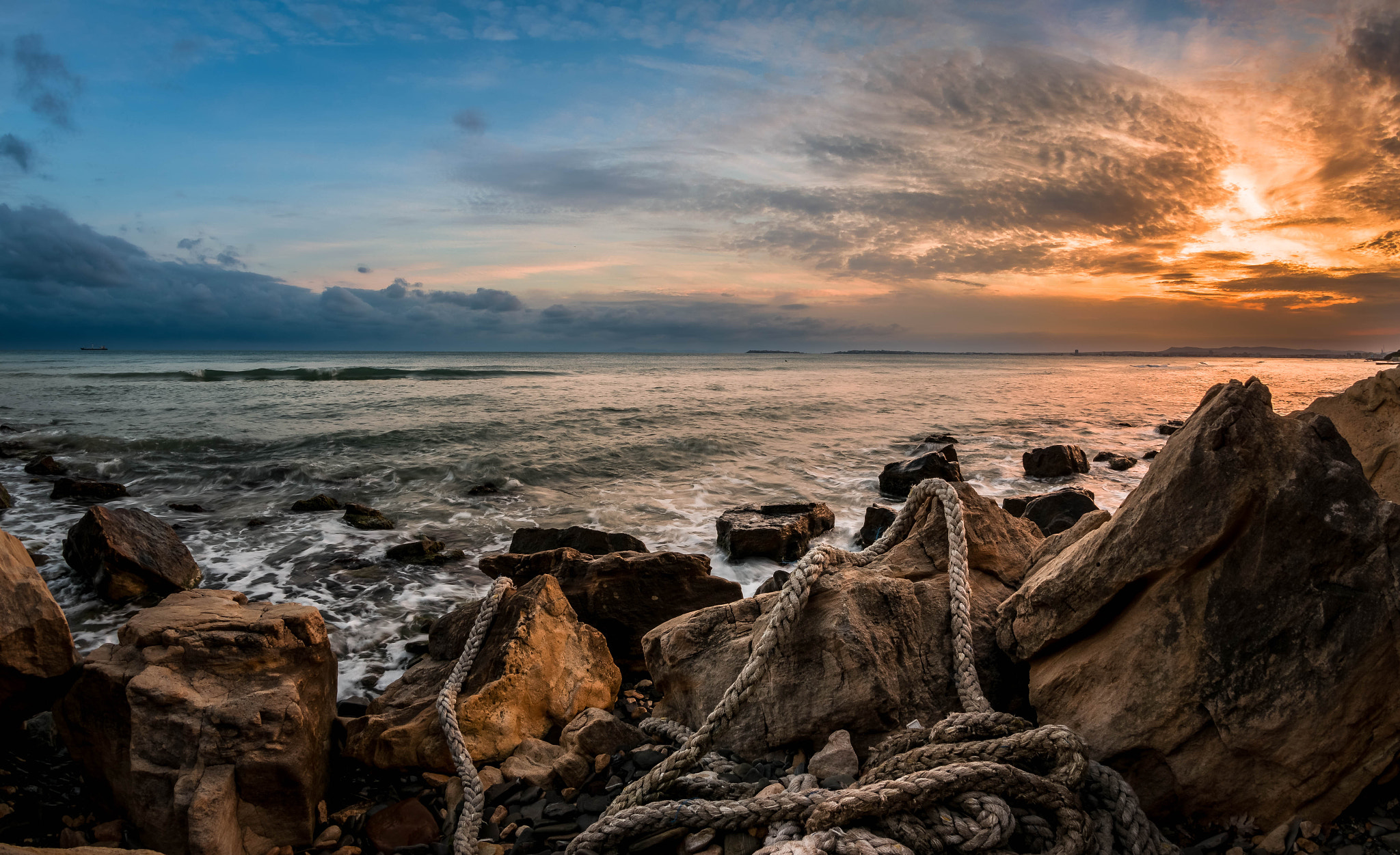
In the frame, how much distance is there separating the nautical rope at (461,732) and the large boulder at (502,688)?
6 centimetres

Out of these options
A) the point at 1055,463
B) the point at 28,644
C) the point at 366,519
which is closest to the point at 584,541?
the point at 366,519

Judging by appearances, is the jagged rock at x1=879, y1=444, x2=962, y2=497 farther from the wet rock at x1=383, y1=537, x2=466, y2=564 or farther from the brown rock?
the brown rock

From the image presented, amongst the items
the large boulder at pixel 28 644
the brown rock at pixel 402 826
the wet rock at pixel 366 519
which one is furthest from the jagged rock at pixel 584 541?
the large boulder at pixel 28 644

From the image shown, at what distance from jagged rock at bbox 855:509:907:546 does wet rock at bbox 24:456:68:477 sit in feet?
52.8

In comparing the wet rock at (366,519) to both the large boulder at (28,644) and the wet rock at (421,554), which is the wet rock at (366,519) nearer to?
the wet rock at (421,554)

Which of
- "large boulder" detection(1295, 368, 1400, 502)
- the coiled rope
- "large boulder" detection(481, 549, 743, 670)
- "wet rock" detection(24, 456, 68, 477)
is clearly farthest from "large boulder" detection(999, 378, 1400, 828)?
"wet rock" detection(24, 456, 68, 477)

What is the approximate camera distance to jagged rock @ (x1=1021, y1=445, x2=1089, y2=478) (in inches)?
543

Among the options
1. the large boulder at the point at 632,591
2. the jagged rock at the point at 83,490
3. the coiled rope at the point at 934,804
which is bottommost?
the jagged rock at the point at 83,490

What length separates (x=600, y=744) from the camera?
3584 millimetres

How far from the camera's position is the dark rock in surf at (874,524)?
941cm

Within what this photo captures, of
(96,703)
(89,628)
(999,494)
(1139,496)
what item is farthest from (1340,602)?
(999,494)

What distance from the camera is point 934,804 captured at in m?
2.39

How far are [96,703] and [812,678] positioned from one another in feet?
12.4

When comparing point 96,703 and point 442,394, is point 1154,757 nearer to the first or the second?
point 96,703
